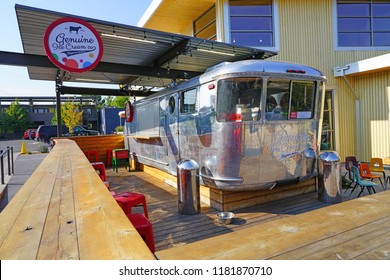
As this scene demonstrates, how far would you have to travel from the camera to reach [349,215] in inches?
79.4

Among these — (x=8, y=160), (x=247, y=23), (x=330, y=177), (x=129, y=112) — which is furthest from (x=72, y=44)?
(x=247, y=23)

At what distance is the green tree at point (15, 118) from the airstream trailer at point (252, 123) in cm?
4686

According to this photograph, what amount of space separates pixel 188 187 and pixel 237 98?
5.91ft

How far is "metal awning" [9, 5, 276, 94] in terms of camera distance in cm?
485

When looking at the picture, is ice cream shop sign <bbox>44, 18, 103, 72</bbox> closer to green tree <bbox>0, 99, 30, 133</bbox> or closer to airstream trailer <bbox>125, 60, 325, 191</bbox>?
airstream trailer <bbox>125, 60, 325, 191</bbox>

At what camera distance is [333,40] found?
9969mm

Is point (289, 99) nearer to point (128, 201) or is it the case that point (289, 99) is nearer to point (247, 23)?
point (128, 201)

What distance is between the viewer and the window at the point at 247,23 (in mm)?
9430

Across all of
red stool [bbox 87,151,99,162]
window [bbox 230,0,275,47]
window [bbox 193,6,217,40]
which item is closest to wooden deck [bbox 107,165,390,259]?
red stool [bbox 87,151,99,162]

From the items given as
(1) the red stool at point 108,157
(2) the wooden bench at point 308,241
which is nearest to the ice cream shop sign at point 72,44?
(2) the wooden bench at point 308,241

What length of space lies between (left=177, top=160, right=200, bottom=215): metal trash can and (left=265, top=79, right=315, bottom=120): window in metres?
1.65
